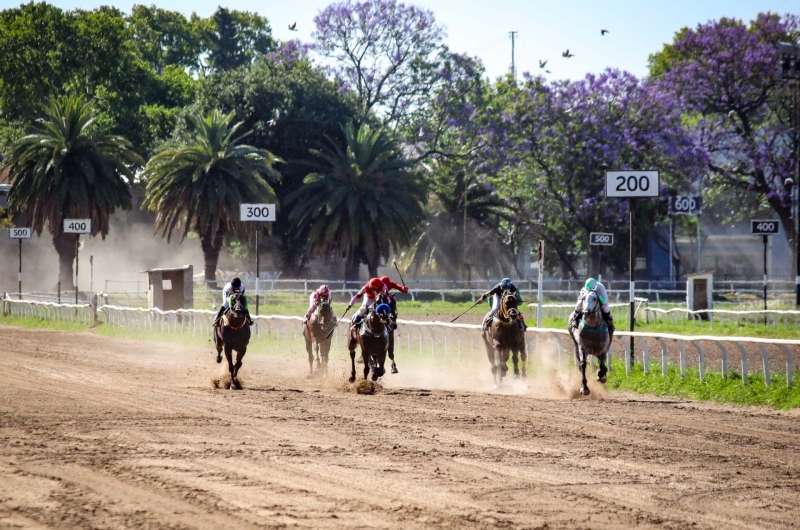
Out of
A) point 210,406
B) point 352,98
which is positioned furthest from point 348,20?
point 210,406

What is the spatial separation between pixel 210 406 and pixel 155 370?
7.37m

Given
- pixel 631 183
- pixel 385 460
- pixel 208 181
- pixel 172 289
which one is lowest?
pixel 385 460

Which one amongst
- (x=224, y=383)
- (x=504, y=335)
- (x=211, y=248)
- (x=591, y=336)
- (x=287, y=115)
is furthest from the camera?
(x=287, y=115)

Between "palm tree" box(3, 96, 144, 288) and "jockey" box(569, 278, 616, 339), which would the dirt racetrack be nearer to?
"jockey" box(569, 278, 616, 339)

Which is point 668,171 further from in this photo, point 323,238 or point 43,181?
point 43,181

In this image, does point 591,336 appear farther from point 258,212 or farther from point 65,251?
point 65,251

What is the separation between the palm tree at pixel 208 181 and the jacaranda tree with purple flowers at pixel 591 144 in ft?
44.2

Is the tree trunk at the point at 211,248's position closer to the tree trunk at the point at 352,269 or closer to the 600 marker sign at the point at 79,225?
the tree trunk at the point at 352,269

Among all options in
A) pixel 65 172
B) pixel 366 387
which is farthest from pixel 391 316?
pixel 65 172

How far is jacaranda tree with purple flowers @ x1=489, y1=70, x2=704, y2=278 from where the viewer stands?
52.3 m

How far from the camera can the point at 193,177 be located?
158 ft

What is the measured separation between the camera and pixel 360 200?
5159 cm

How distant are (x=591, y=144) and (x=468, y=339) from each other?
28.2 metres

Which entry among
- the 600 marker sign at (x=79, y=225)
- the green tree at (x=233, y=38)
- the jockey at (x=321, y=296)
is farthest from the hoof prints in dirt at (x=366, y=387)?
the green tree at (x=233, y=38)
